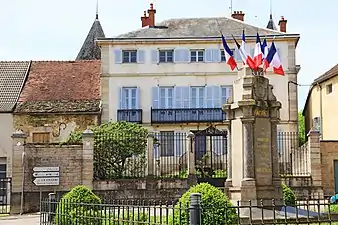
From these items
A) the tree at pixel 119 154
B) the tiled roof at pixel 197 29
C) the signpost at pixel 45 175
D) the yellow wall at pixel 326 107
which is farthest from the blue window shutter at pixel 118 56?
the signpost at pixel 45 175

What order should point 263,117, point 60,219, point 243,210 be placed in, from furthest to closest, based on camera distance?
1. point 263,117
2. point 243,210
3. point 60,219

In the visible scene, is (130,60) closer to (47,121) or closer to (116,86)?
(116,86)

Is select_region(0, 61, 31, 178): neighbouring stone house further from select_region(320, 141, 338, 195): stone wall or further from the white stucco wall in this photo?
select_region(320, 141, 338, 195): stone wall

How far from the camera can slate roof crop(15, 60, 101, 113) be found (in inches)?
1574

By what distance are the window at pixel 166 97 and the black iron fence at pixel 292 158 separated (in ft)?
29.1

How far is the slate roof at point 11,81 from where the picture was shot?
131ft

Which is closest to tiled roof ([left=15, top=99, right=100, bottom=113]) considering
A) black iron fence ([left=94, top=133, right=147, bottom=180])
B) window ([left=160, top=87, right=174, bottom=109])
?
window ([left=160, top=87, right=174, bottom=109])

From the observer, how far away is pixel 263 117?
17391 millimetres

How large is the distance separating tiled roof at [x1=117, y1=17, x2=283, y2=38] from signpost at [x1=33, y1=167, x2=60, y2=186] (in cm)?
1587

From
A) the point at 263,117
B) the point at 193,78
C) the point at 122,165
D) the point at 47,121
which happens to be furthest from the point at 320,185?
the point at 47,121

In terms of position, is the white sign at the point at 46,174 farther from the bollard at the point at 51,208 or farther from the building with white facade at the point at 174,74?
the building with white facade at the point at 174,74

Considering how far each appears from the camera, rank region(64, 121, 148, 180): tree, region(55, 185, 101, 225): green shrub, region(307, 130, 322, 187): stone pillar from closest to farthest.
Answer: region(55, 185, 101, 225): green shrub < region(307, 130, 322, 187): stone pillar < region(64, 121, 148, 180): tree

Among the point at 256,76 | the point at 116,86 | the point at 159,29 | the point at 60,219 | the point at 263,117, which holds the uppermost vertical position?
the point at 159,29

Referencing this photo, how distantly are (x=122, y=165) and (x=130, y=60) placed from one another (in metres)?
13.4
